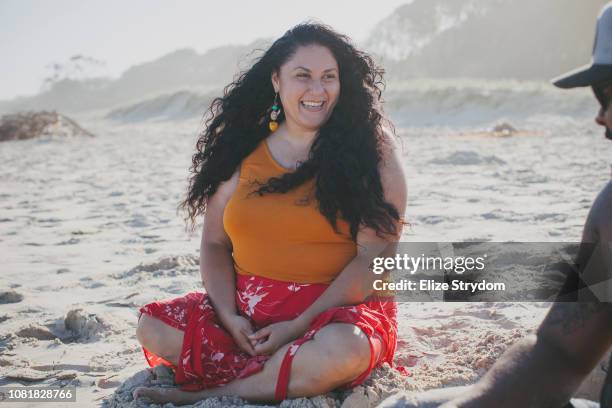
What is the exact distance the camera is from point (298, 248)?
243 cm

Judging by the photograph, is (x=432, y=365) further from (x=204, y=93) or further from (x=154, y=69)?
(x=154, y=69)

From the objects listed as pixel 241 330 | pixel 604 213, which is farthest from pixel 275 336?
pixel 604 213

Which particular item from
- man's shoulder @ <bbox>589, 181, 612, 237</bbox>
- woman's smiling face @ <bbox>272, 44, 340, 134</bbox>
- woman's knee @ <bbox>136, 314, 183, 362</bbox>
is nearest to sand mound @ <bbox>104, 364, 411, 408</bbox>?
woman's knee @ <bbox>136, 314, 183, 362</bbox>

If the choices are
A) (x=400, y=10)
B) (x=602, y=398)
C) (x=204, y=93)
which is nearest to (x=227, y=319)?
(x=602, y=398)

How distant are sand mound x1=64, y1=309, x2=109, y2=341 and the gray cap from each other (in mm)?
2553

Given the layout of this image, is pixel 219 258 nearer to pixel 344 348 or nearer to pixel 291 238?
pixel 291 238

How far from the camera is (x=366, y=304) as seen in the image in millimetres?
2477

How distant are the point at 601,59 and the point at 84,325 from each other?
2.70 meters

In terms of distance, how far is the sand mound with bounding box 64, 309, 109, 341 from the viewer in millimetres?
3119

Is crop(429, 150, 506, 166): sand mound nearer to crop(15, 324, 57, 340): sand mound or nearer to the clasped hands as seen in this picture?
crop(15, 324, 57, 340): sand mound

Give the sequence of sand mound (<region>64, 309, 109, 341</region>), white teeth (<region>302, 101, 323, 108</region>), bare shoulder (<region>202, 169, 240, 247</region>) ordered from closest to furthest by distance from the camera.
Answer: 1. white teeth (<region>302, 101, 323, 108</region>)
2. bare shoulder (<region>202, 169, 240, 247</region>)
3. sand mound (<region>64, 309, 109, 341</region>)

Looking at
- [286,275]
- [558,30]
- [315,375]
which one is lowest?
[315,375]

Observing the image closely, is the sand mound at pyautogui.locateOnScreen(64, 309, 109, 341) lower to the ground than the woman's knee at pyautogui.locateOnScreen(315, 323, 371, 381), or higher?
lower

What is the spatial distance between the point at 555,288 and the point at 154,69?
85.4 metres
